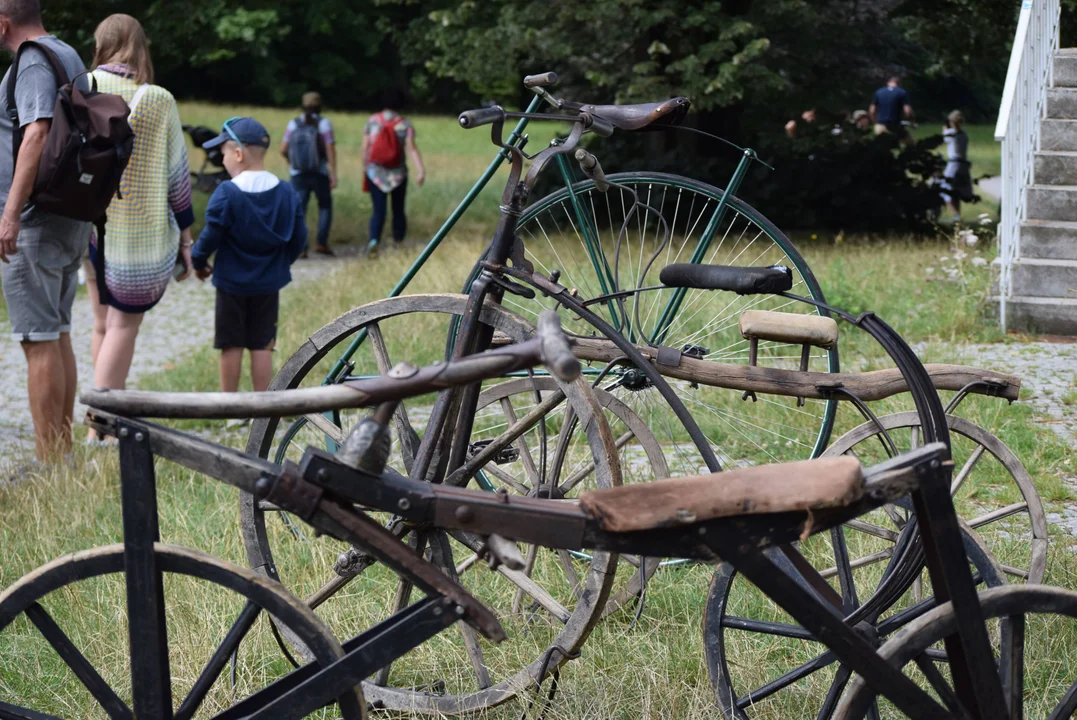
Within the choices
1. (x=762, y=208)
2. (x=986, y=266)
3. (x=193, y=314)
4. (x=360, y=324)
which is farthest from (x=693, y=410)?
(x=762, y=208)

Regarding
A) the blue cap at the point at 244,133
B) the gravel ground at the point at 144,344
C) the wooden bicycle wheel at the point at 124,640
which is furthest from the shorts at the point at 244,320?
the wooden bicycle wheel at the point at 124,640

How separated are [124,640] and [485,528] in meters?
1.86

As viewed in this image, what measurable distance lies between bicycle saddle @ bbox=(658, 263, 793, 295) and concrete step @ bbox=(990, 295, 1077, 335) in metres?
4.84

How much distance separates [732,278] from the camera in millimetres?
2908

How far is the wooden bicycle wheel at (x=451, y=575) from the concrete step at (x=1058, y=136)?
586 centimetres

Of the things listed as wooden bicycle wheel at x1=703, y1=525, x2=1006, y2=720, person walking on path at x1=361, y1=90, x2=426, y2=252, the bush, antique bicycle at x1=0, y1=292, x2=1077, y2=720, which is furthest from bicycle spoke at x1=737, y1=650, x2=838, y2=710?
the bush

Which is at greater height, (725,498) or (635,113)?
(635,113)

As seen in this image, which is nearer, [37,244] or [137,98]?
[37,244]

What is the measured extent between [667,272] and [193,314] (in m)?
8.23

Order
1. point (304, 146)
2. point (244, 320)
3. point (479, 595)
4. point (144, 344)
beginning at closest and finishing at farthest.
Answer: point (479, 595)
point (244, 320)
point (144, 344)
point (304, 146)

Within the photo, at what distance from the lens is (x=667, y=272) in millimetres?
3092

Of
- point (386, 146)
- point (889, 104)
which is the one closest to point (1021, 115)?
point (386, 146)

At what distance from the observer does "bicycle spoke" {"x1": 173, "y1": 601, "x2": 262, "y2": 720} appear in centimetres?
229

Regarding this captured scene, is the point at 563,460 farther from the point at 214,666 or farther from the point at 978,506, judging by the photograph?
the point at 978,506
